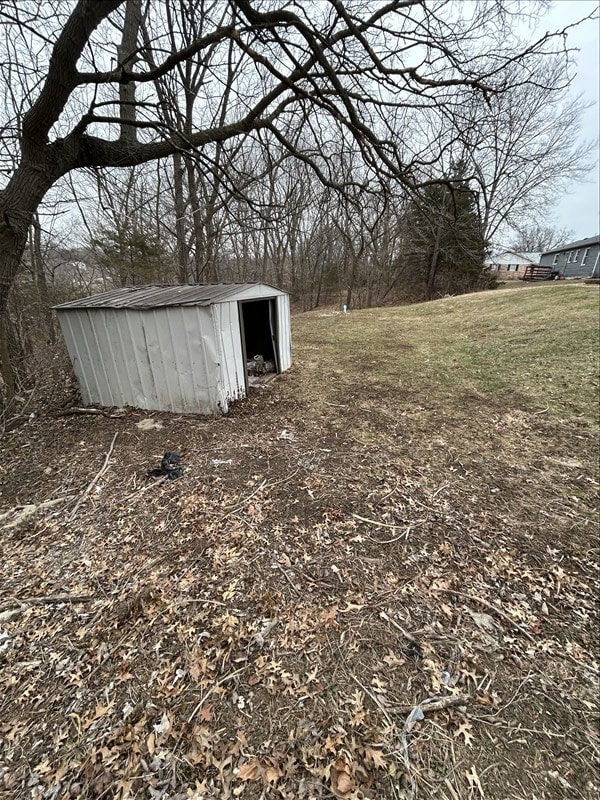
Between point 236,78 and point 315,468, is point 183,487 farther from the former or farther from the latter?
point 236,78

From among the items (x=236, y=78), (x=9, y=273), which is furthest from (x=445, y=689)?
(x=236, y=78)

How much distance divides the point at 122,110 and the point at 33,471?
5.13 meters

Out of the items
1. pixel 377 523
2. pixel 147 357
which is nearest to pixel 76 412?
pixel 147 357

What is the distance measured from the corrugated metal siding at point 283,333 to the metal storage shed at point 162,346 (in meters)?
1.25

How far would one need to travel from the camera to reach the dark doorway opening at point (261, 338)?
6.78m

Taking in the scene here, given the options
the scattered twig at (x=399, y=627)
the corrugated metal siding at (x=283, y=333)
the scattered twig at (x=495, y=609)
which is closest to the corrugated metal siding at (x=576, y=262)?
the corrugated metal siding at (x=283, y=333)

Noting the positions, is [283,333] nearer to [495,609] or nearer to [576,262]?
[495,609]

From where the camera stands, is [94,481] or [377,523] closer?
[377,523]

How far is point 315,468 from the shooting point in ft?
11.8

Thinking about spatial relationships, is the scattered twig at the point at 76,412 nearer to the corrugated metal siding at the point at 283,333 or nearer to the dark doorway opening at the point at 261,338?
the dark doorway opening at the point at 261,338

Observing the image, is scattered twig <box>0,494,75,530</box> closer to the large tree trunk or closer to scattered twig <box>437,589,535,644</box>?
Answer: the large tree trunk

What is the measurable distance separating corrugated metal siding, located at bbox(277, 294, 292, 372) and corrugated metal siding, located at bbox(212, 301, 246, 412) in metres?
1.78

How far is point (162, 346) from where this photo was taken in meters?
4.60

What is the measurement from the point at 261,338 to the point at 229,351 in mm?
2867
